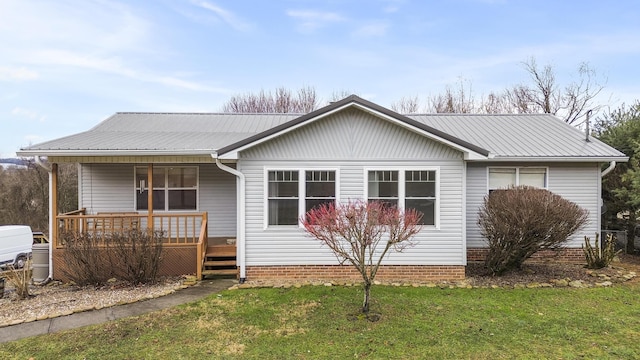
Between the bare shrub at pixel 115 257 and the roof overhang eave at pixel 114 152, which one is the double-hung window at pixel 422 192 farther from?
the bare shrub at pixel 115 257

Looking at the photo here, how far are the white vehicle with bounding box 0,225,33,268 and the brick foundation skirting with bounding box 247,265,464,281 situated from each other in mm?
12630

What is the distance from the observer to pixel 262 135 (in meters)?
7.85

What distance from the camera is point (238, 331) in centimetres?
564

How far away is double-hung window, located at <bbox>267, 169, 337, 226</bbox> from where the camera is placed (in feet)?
27.1

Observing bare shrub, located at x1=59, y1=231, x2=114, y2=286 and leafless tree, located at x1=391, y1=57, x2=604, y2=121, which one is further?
leafless tree, located at x1=391, y1=57, x2=604, y2=121

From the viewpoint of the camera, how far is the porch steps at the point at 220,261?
880 cm

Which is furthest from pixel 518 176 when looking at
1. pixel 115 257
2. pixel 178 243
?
pixel 115 257

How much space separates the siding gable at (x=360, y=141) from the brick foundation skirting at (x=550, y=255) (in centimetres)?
307

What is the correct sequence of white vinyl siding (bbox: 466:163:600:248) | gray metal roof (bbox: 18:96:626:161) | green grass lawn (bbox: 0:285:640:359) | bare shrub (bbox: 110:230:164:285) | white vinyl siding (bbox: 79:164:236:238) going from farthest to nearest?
white vinyl siding (bbox: 79:164:236:238) < white vinyl siding (bbox: 466:163:600:248) < gray metal roof (bbox: 18:96:626:161) < bare shrub (bbox: 110:230:164:285) < green grass lawn (bbox: 0:285:640:359)

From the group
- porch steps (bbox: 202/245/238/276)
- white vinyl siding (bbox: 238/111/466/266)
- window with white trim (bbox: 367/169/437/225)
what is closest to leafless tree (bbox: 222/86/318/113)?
porch steps (bbox: 202/245/238/276)

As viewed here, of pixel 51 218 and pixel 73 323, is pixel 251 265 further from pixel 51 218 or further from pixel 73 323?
pixel 51 218

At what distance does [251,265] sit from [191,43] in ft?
44.7

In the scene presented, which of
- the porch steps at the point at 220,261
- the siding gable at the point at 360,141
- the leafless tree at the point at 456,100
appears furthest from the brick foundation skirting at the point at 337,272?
the leafless tree at the point at 456,100

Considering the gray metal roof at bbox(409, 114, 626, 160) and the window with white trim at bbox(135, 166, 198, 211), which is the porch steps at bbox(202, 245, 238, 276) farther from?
the gray metal roof at bbox(409, 114, 626, 160)
